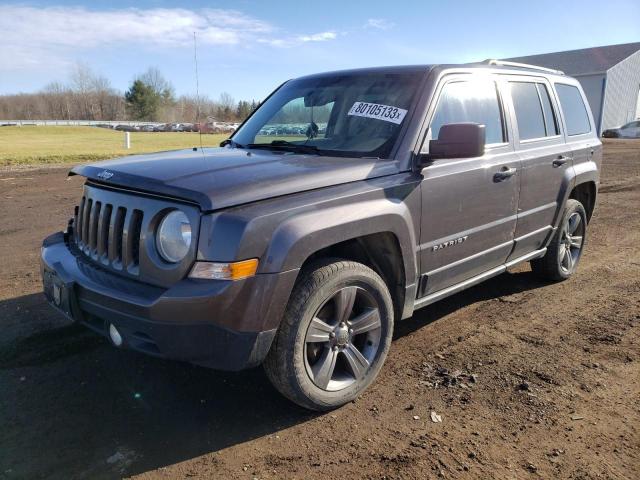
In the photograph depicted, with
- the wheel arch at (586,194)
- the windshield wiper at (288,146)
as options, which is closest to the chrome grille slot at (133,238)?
the windshield wiper at (288,146)

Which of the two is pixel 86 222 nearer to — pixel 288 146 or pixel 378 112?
pixel 288 146

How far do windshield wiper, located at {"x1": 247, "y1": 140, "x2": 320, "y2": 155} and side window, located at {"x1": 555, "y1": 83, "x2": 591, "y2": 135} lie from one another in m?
2.90

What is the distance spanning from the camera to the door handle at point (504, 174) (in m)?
Answer: 4.00

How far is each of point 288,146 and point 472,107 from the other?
141cm

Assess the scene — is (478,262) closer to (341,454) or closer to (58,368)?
(341,454)

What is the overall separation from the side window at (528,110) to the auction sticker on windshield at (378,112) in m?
1.36

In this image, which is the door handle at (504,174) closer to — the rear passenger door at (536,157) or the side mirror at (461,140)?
the rear passenger door at (536,157)

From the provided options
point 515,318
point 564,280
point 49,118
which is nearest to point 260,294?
point 515,318

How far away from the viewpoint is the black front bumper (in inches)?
99.7

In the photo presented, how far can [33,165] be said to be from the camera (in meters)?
17.6

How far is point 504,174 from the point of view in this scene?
4.04 meters

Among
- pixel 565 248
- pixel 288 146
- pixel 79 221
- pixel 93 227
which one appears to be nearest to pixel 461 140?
pixel 288 146

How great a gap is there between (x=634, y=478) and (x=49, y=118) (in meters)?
136

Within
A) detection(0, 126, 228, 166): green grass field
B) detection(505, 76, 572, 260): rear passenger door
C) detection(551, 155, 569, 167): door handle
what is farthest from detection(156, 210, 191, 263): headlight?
detection(0, 126, 228, 166): green grass field
